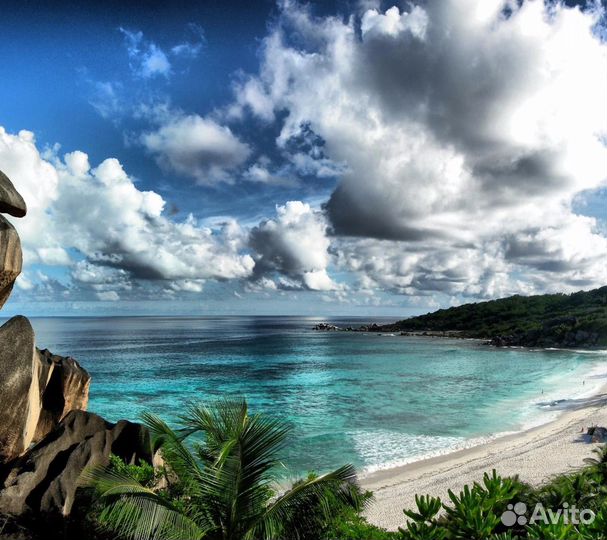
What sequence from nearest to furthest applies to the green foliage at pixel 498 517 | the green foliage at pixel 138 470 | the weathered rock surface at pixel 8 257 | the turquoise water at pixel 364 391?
1. the green foliage at pixel 498 517
2. the green foliage at pixel 138 470
3. the weathered rock surface at pixel 8 257
4. the turquoise water at pixel 364 391

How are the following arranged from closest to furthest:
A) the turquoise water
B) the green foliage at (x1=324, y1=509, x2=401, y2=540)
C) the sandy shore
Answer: the green foliage at (x1=324, y1=509, x2=401, y2=540) < the sandy shore < the turquoise water

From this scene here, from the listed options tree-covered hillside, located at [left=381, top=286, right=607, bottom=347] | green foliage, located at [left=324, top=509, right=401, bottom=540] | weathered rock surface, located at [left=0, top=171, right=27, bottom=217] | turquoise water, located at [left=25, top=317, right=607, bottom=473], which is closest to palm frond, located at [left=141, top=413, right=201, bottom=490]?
green foliage, located at [left=324, top=509, right=401, bottom=540]

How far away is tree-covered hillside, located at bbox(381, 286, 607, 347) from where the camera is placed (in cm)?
10162

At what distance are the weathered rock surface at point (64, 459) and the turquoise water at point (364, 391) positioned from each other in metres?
12.9

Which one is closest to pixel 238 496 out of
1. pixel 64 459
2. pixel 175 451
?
pixel 175 451

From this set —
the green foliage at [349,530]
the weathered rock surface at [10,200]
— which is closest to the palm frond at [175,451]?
the green foliage at [349,530]

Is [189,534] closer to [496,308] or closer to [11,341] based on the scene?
[11,341]

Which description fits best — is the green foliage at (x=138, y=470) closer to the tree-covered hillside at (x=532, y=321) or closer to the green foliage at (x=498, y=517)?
the green foliage at (x=498, y=517)

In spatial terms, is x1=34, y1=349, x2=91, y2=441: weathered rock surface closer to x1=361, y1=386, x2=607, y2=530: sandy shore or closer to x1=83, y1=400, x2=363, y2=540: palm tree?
x1=83, y1=400, x2=363, y2=540: palm tree

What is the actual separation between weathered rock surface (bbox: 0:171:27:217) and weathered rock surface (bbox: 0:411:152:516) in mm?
6345

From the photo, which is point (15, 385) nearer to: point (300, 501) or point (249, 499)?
point (249, 499)

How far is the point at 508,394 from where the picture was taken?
45938 millimetres

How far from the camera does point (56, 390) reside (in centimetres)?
1609

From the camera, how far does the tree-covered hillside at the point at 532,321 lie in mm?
101625
